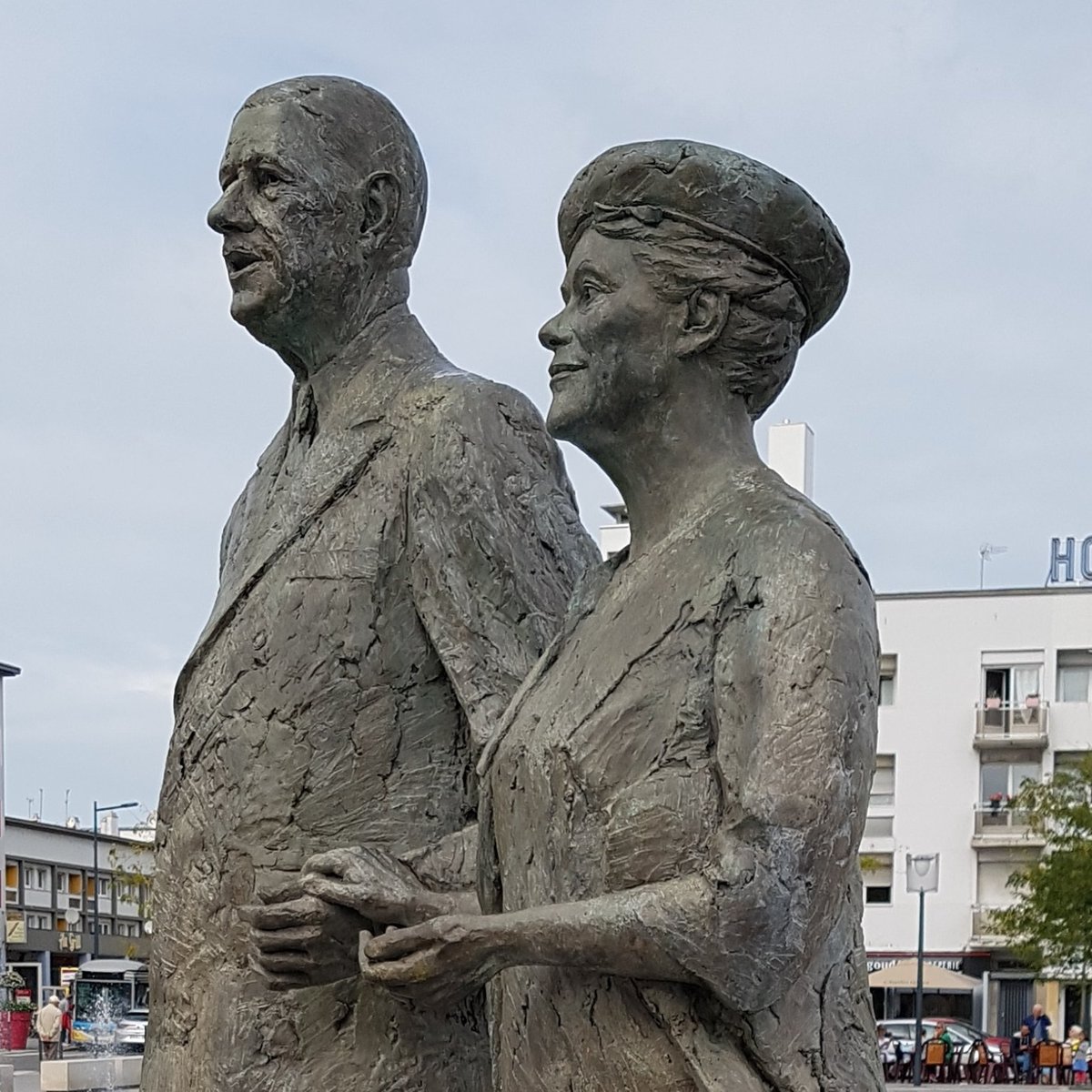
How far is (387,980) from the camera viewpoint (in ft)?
9.34

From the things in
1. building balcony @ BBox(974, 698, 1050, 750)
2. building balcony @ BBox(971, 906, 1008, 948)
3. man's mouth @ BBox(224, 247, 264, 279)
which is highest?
building balcony @ BBox(974, 698, 1050, 750)

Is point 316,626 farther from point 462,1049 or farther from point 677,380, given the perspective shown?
point 677,380

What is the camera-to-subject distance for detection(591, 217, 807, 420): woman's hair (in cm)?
289

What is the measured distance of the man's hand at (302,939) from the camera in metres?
3.17

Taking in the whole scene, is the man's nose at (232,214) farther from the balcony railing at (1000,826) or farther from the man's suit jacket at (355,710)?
the balcony railing at (1000,826)

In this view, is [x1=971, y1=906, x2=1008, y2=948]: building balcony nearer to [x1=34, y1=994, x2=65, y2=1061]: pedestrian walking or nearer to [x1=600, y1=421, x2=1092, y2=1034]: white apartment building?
[x1=600, y1=421, x2=1092, y2=1034]: white apartment building

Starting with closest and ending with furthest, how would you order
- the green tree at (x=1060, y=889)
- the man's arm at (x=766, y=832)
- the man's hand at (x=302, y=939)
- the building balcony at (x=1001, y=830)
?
the man's arm at (x=766, y=832) → the man's hand at (x=302, y=939) → the green tree at (x=1060, y=889) → the building balcony at (x=1001, y=830)

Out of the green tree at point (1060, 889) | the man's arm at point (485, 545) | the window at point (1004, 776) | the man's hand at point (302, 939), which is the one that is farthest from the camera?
the window at point (1004, 776)

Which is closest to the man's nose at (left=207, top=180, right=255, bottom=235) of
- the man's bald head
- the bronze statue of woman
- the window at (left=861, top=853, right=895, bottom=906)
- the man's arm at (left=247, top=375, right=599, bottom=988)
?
the man's bald head

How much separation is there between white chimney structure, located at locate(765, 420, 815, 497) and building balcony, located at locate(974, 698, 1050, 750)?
7419 mm

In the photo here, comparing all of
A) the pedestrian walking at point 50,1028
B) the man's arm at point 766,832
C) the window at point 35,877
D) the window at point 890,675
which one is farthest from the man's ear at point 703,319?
the window at point 35,877

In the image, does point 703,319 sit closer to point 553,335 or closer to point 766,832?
point 553,335

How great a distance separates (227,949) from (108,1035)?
104 ft

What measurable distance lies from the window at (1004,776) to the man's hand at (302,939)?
40.6 m
